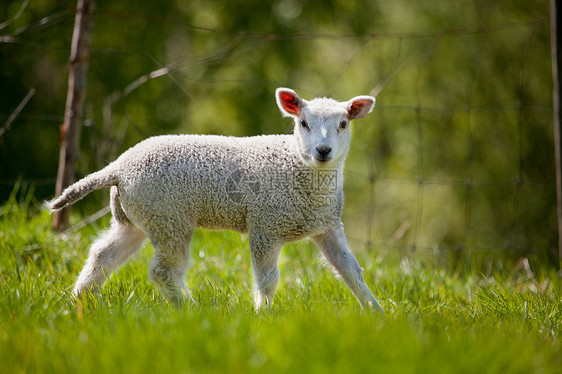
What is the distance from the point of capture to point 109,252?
370 cm

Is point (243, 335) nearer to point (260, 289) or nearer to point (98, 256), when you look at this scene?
point (260, 289)

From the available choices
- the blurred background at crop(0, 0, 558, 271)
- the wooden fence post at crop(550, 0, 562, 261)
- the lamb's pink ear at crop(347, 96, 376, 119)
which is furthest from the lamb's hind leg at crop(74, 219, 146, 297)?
the blurred background at crop(0, 0, 558, 271)

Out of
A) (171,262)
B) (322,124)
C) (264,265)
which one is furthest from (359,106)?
(171,262)

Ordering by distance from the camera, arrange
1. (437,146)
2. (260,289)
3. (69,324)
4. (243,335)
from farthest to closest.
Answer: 1. (437,146)
2. (260,289)
3. (69,324)
4. (243,335)

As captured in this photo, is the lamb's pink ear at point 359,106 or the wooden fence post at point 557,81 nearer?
the lamb's pink ear at point 359,106

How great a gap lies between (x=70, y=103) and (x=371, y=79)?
22.0 feet

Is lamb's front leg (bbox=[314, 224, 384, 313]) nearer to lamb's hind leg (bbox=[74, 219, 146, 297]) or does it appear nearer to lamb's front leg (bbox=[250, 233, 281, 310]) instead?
lamb's front leg (bbox=[250, 233, 281, 310])

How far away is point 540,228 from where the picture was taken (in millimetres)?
9195

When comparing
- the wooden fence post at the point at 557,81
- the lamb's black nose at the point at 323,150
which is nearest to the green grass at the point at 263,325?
the lamb's black nose at the point at 323,150

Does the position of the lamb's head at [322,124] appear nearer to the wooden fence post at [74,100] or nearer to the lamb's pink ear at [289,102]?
the lamb's pink ear at [289,102]

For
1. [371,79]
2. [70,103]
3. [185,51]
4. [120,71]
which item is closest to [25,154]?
[120,71]

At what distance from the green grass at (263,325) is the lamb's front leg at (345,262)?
4.1 inches

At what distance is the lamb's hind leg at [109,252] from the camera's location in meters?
3.62

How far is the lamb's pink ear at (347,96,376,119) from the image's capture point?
3705 millimetres
